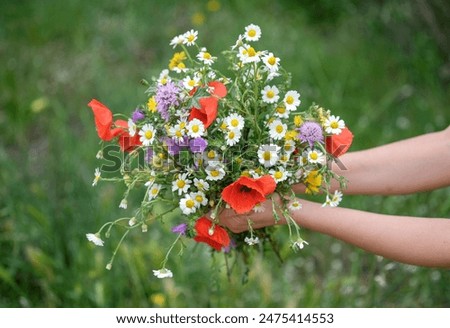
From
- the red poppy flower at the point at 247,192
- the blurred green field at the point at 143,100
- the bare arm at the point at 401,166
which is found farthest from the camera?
the blurred green field at the point at 143,100

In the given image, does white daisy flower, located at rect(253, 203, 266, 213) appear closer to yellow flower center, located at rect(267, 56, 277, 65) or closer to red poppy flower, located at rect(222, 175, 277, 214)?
red poppy flower, located at rect(222, 175, 277, 214)

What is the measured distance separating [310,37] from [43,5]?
60.0 inches

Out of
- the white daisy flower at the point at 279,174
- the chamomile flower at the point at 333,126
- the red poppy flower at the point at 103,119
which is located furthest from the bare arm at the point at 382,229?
the red poppy flower at the point at 103,119

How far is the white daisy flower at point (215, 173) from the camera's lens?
1.28 metres

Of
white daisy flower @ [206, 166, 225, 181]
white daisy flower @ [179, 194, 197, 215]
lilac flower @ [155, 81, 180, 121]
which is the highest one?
lilac flower @ [155, 81, 180, 121]

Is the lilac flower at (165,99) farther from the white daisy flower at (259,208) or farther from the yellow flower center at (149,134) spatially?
the white daisy flower at (259,208)

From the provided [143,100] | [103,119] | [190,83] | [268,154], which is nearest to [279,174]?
[268,154]

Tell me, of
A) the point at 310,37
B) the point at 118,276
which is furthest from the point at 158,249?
the point at 310,37

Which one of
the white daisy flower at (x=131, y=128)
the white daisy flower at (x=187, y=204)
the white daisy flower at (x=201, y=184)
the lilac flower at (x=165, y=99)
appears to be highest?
the lilac flower at (x=165, y=99)

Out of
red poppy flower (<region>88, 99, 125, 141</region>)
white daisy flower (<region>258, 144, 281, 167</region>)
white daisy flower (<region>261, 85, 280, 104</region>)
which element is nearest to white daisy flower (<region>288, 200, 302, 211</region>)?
white daisy flower (<region>258, 144, 281, 167</region>)

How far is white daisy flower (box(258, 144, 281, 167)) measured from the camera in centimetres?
127

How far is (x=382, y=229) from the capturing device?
54.7 inches

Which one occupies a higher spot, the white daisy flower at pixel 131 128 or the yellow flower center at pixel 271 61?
the yellow flower center at pixel 271 61

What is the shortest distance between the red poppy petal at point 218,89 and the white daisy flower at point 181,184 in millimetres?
181
